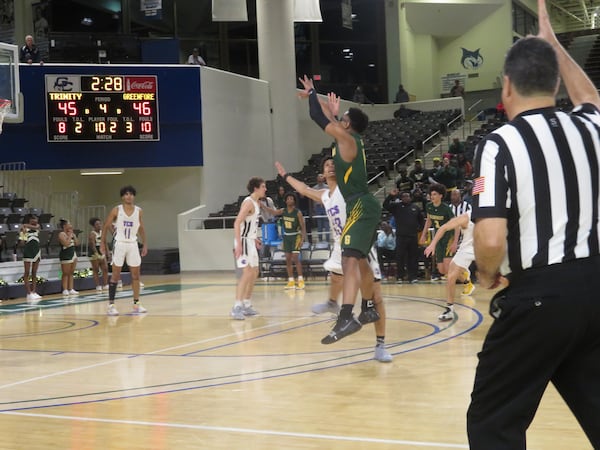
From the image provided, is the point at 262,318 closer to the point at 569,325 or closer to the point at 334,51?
the point at 569,325

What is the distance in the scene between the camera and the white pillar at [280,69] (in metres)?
26.1

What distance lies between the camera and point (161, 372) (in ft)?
23.4

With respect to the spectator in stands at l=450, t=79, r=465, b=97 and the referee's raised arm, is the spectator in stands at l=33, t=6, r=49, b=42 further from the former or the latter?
the referee's raised arm

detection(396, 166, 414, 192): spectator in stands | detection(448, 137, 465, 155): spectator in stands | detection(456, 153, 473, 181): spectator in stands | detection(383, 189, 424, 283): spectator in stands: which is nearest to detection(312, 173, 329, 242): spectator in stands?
detection(396, 166, 414, 192): spectator in stands

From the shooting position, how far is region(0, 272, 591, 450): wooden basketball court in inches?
186

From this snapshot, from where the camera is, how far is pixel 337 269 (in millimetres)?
8211

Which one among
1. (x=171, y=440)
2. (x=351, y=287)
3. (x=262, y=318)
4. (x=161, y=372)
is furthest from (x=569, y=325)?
(x=262, y=318)

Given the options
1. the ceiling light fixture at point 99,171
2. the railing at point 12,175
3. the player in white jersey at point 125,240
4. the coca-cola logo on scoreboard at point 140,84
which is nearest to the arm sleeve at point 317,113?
the player in white jersey at point 125,240

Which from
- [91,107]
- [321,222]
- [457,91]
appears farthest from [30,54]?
[457,91]

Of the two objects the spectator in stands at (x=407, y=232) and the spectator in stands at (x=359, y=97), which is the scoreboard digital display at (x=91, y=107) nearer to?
the spectator in stands at (x=407, y=232)

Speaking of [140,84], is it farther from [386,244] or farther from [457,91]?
[457,91]

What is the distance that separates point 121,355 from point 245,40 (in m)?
23.8

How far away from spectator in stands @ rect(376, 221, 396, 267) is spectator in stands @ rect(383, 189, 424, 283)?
0.66 meters

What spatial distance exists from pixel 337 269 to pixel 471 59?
90.6ft
